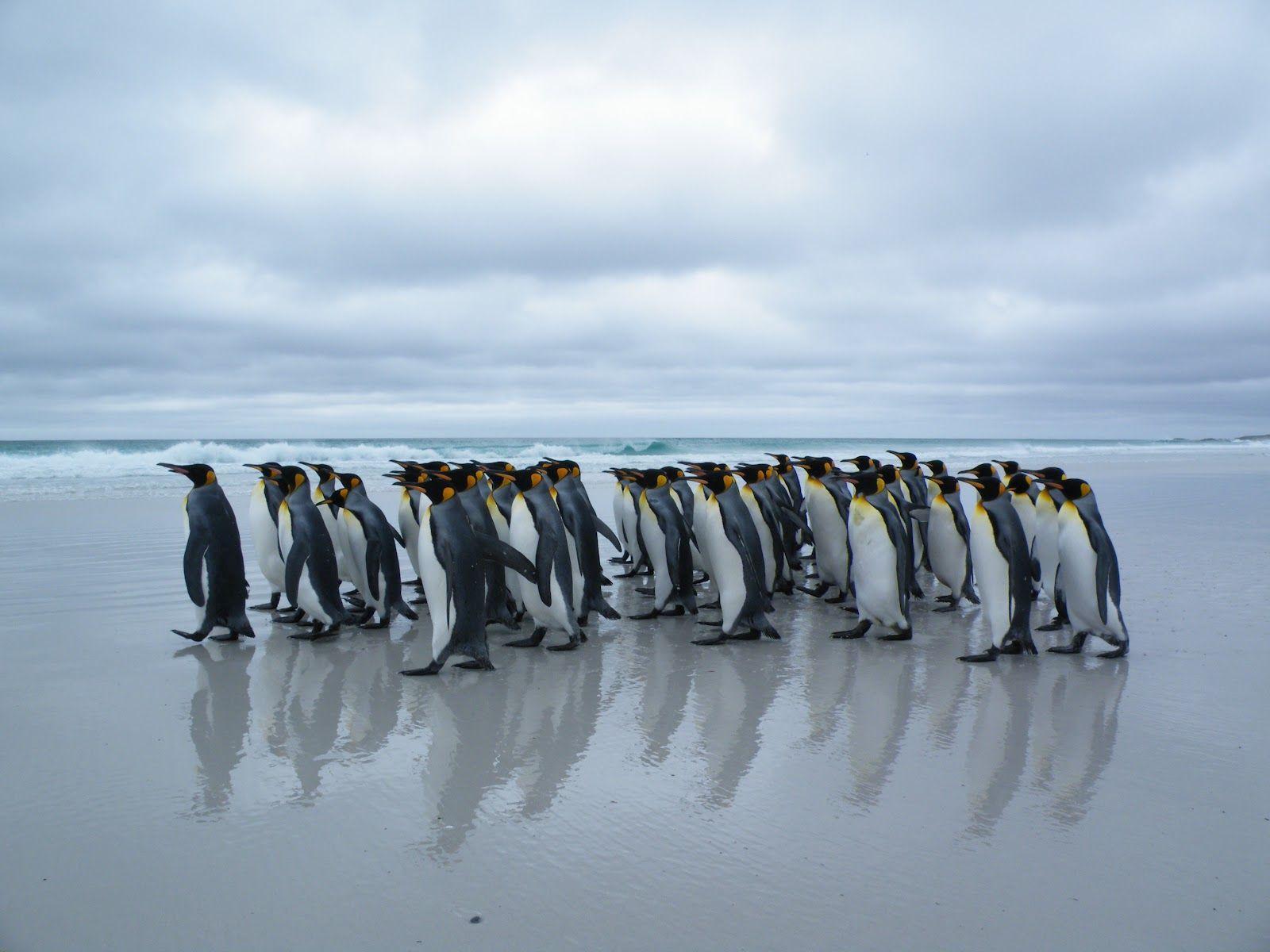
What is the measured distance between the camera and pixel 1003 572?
17.6 ft

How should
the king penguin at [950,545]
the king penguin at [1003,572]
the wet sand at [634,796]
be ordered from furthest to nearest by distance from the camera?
the king penguin at [950,545] → the king penguin at [1003,572] → the wet sand at [634,796]

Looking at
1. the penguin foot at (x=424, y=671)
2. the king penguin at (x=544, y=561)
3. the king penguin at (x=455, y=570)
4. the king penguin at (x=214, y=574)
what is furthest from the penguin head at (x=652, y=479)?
the king penguin at (x=214, y=574)

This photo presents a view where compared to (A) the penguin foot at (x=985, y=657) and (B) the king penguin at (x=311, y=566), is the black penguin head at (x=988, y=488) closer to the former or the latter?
(A) the penguin foot at (x=985, y=657)

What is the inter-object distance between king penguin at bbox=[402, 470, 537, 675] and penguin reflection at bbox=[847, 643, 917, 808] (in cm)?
200

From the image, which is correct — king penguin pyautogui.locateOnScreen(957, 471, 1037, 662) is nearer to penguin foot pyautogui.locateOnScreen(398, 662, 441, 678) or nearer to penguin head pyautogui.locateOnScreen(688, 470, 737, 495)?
penguin head pyautogui.locateOnScreen(688, 470, 737, 495)

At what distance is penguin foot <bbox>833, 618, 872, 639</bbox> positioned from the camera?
570 centimetres

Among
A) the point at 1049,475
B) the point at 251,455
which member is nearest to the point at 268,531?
the point at 1049,475

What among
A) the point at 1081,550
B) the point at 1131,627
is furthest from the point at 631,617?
the point at 1131,627

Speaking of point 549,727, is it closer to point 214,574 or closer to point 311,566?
point 311,566

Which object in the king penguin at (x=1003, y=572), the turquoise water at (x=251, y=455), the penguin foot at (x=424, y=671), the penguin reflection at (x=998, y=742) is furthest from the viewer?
the turquoise water at (x=251, y=455)

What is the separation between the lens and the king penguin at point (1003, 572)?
5.21 metres

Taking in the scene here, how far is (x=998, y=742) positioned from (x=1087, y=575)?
2076 millimetres

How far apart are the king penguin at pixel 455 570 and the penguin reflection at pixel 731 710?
4.20 ft

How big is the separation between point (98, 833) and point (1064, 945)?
293 centimetres
